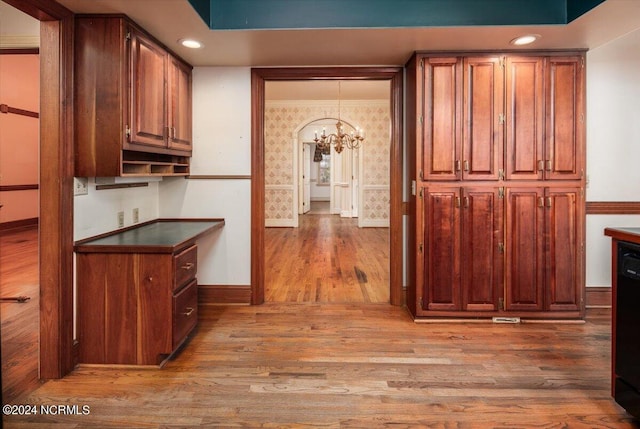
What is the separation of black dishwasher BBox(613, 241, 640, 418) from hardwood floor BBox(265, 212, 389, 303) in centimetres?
211

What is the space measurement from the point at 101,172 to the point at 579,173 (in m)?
3.52

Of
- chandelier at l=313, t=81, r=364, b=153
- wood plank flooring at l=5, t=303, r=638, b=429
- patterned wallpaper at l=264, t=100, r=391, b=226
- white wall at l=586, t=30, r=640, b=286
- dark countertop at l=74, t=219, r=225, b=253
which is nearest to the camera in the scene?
wood plank flooring at l=5, t=303, r=638, b=429

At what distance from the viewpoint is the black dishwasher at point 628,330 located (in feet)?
5.92

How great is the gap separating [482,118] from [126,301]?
2.91 m

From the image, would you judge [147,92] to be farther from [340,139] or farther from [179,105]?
[340,139]

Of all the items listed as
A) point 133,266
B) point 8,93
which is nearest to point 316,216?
point 8,93

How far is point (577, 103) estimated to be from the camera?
3.19m

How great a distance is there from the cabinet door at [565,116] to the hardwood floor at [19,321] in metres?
3.88

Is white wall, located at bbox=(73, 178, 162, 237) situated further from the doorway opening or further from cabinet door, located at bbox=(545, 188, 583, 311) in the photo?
cabinet door, located at bbox=(545, 188, 583, 311)

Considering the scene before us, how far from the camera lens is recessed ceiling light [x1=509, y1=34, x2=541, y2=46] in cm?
287

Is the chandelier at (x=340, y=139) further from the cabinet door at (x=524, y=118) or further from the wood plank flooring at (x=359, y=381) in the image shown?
the wood plank flooring at (x=359, y=381)

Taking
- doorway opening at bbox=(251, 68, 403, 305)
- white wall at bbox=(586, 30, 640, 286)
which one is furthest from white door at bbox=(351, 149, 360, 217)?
white wall at bbox=(586, 30, 640, 286)

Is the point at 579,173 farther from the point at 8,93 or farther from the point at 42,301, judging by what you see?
the point at 8,93

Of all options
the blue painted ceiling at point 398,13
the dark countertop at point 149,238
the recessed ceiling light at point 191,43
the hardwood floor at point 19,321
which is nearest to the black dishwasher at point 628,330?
the blue painted ceiling at point 398,13
